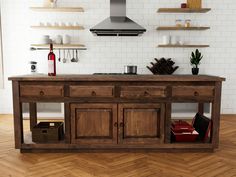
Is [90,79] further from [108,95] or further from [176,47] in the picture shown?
[176,47]

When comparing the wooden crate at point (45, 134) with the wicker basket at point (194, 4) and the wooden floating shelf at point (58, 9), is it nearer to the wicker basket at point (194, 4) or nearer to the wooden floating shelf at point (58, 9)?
the wooden floating shelf at point (58, 9)

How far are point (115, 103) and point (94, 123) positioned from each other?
33 cm

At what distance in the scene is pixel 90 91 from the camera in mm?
2533

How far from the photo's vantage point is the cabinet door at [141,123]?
2578mm

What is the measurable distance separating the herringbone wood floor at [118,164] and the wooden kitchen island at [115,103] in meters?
0.11

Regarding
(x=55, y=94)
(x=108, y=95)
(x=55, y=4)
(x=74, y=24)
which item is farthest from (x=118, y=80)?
(x=55, y=4)

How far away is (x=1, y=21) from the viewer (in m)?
4.51

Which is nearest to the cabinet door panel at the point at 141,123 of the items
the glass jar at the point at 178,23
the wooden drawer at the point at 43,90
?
the wooden drawer at the point at 43,90

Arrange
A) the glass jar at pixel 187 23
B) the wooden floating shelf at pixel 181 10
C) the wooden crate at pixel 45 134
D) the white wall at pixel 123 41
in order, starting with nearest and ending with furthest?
the wooden crate at pixel 45 134, the wooden floating shelf at pixel 181 10, the glass jar at pixel 187 23, the white wall at pixel 123 41

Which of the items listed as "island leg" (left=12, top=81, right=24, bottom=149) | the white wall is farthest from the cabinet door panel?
the white wall

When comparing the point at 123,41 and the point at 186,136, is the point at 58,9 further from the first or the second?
the point at 186,136

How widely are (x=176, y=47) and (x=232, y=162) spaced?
2719mm

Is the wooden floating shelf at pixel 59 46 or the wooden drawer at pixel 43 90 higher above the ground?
the wooden floating shelf at pixel 59 46

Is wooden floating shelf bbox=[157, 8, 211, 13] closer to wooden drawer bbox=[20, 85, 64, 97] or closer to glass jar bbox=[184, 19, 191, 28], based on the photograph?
glass jar bbox=[184, 19, 191, 28]
